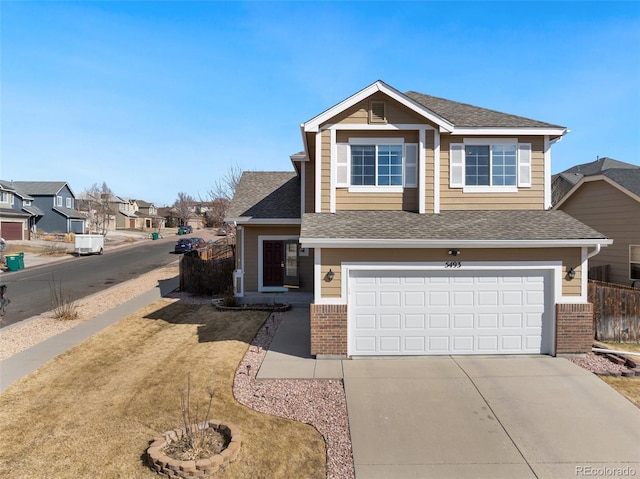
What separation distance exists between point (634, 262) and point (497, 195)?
903 cm

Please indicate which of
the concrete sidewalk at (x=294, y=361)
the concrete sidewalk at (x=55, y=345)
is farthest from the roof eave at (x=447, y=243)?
the concrete sidewalk at (x=55, y=345)

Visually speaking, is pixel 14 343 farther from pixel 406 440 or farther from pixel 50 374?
pixel 406 440

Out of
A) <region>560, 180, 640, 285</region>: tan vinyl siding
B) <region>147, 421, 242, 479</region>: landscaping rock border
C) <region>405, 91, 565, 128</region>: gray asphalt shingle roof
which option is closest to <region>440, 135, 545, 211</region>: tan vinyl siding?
<region>405, 91, 565, 128</region>: gray asphalt shingle roof

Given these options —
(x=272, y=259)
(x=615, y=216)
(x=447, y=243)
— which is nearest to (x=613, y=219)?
(x=615, y=216)

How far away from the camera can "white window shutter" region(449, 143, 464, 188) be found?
1208cm

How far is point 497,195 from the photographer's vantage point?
1212 cm

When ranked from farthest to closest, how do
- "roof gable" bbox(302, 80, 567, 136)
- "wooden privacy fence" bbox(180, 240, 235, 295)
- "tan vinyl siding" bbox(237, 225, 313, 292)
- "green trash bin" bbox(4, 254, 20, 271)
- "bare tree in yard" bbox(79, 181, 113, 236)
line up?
"bare tree in yard" bbox(79, 181, 113, 236) → "green trash bin" bbox(4, 254, 20, 271) → "wooden privacy fence" bbox(180, 240, 235, 295) → "tan vinyl siding" bbox(237, 225, 313, 292) → "roof gable" bbox(302, 80, 567, 136)

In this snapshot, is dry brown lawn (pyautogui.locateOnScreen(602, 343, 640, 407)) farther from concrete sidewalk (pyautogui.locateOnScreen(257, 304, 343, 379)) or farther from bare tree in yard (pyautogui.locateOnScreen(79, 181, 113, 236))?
bare tree in yard (pyautogui.locateOnScreen(79, 181, 113, 236))

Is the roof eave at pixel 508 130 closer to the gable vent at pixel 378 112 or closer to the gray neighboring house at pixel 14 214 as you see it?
the gable vent at pixel 378 112

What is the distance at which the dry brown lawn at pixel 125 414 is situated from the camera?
5426 millimetres

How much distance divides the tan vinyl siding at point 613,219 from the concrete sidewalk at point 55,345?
66.7 ft

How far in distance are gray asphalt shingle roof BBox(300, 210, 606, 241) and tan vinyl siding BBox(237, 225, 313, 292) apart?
488 cm

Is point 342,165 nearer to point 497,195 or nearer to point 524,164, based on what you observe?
point 497,195

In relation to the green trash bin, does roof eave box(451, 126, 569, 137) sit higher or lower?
higher
